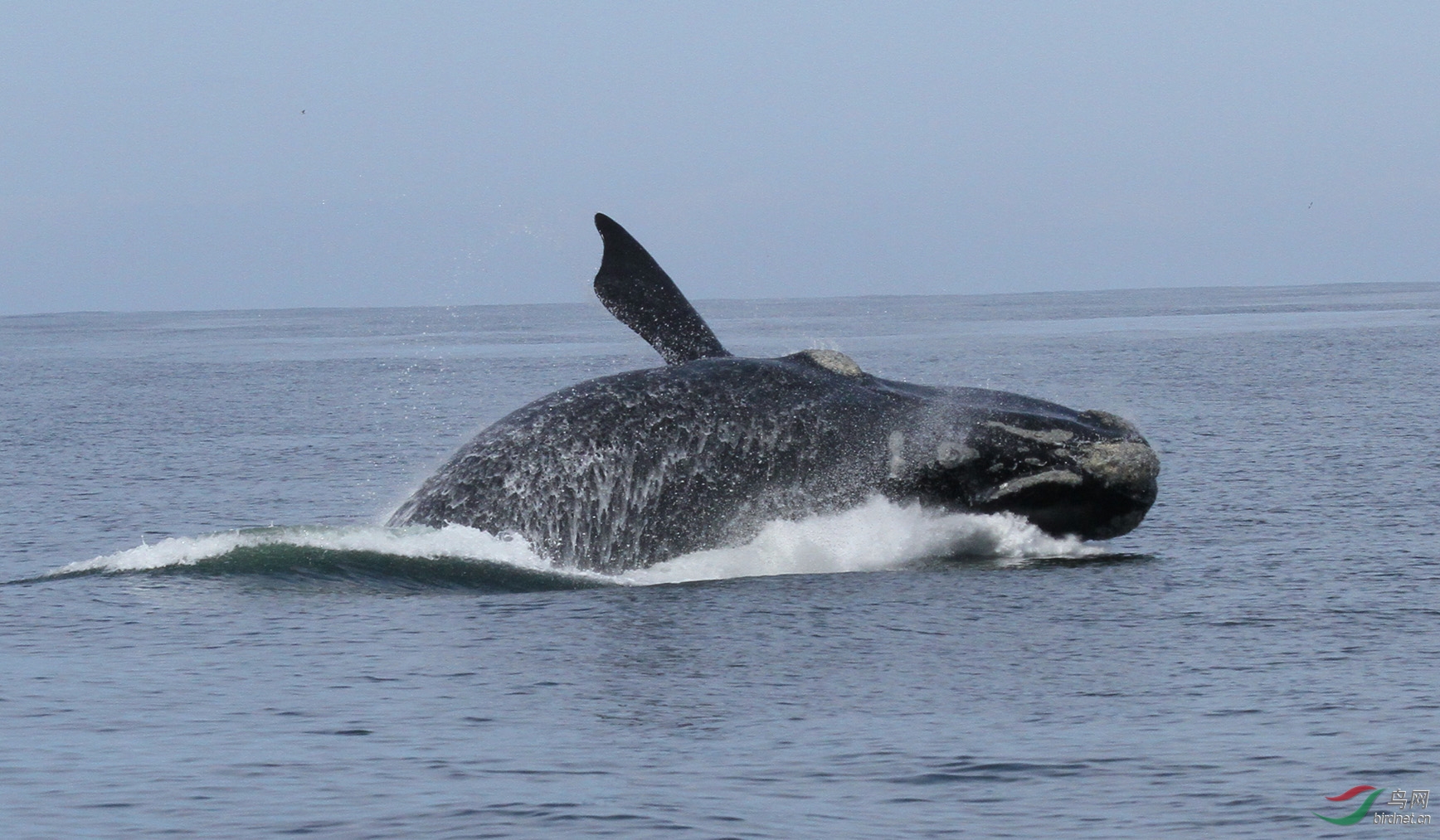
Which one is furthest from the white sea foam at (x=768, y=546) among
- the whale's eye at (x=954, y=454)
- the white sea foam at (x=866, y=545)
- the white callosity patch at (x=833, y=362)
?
the white callosity patch at (x=833, y=362)

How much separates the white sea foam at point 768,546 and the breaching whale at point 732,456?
108 mm

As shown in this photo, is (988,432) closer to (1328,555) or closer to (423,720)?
(1328,555)

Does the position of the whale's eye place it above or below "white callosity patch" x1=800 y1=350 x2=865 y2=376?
below

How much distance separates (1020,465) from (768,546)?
7.66 ft

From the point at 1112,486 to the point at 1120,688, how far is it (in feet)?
15.0

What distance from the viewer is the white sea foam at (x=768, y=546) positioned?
14664 mm

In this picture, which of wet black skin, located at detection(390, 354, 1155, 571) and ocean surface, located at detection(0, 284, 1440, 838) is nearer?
ocean surface, located at detection(0, 284, 1440, 838)

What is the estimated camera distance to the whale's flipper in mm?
16438

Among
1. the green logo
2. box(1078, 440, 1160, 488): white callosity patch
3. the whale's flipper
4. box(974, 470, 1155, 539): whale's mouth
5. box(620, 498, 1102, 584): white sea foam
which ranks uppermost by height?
the whale's flipper

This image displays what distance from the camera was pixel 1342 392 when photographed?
130 feet

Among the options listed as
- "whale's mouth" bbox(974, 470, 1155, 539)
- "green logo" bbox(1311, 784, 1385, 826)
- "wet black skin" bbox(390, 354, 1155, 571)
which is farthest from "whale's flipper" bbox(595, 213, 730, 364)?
"green logo" bbox(1311, 784, 1385, 826)

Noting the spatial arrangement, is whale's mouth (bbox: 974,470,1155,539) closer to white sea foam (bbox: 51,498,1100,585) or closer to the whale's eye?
white sea foam (bbox: 51,498,1100,585)

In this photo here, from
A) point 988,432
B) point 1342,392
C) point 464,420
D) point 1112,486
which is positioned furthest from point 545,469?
point 1342,392

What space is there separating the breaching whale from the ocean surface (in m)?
0.29
